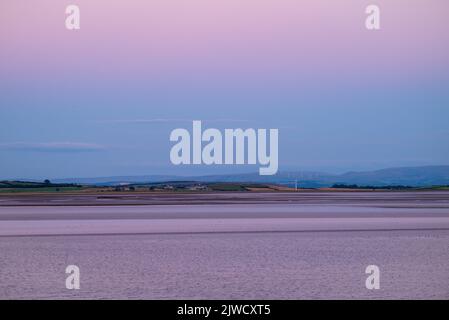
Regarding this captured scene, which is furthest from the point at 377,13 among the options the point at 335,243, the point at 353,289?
the point at 353,289

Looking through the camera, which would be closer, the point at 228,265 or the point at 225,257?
the point at 228,265

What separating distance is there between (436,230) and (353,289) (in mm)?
13952

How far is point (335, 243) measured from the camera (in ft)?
80.6

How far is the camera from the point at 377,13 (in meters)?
21.8

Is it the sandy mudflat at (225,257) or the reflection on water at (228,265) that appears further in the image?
the sandy mudflat at (225,257)

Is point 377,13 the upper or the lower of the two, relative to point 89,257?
upper

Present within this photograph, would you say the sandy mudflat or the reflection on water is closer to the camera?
the reflection on water

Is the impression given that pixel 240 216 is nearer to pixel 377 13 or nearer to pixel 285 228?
pixel 285 228
